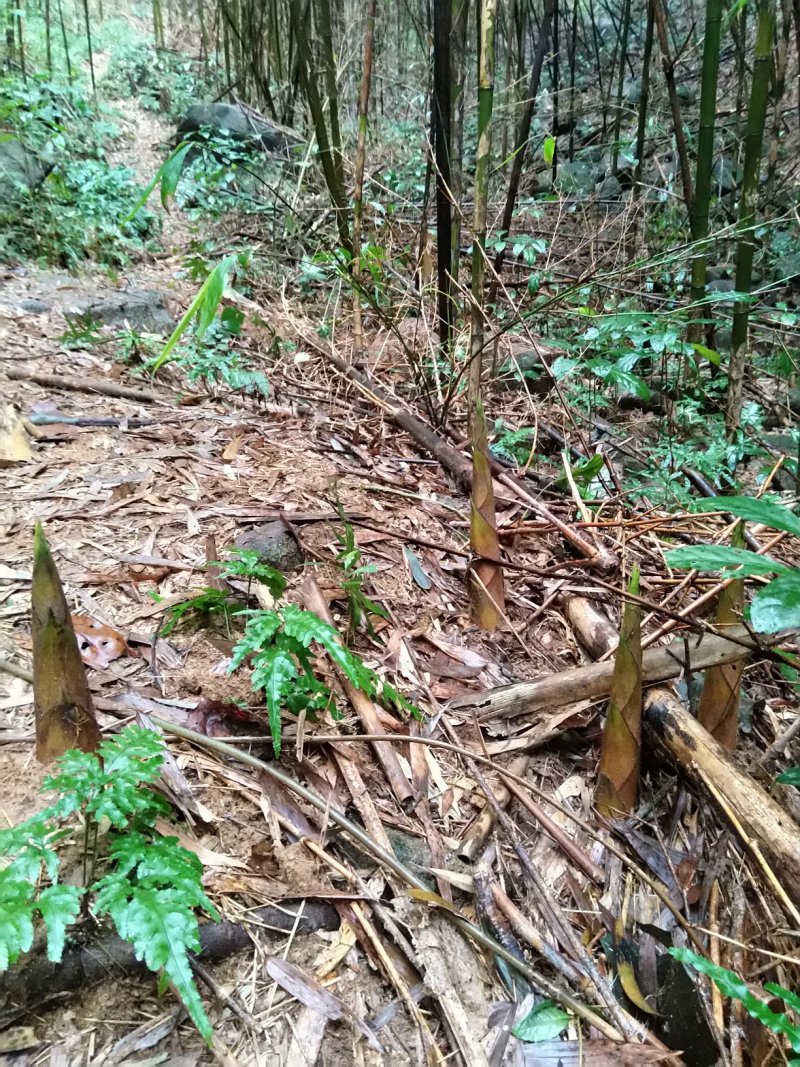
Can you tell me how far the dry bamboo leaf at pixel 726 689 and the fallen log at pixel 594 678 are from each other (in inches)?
0.9

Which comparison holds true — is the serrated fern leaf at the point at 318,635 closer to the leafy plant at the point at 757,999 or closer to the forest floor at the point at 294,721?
the forest floor at the point at 294,721

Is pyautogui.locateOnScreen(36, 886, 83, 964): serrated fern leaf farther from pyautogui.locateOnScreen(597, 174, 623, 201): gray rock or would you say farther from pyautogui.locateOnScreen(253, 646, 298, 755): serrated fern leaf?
pyautogui.locateOnScreen(597, 174, 623, 201): gray rock

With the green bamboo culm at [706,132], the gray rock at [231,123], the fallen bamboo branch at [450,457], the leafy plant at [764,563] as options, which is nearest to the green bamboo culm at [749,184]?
the green bamboo culm at [706,132]

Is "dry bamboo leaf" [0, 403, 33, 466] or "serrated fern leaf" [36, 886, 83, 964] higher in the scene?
"dry bamboo leaf" [0, 403, 33, 466]

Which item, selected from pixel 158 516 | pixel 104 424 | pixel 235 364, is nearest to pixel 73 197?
pixel 235 364

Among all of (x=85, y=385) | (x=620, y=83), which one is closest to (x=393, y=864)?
(x=85, y=385)

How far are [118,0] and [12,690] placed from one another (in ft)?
44.7

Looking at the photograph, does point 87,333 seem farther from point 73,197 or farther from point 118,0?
point 118,0

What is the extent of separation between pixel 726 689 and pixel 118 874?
3.95 feet

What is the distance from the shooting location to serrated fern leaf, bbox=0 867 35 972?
74cm

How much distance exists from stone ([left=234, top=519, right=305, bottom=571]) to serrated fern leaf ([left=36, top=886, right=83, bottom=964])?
107 centimetres

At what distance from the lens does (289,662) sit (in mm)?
1212

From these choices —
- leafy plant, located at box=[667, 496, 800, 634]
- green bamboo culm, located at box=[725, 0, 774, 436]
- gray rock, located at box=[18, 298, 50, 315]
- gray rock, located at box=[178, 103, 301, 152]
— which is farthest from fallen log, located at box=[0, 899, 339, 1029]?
gray rock, located at box=[178, 103, 301, 152]

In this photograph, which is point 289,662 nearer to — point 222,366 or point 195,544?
point 195,544
